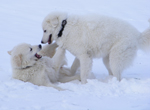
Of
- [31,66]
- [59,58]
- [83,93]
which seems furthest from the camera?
[59,58]

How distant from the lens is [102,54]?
18.6 ft

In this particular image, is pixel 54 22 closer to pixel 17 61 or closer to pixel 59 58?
pixel 59 58

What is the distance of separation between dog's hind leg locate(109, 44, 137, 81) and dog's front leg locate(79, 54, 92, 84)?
0.53m

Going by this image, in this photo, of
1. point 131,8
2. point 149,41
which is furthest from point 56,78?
point 131,8

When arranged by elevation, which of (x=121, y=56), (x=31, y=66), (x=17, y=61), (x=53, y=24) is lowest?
(x=31, y=66)

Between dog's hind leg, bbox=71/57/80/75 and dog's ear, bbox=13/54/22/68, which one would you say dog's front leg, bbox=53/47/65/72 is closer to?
dog's hind leg, bbox=71/57/80/75

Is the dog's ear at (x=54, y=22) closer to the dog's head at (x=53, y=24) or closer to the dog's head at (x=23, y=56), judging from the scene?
the dog's head at (x=53, y=24)

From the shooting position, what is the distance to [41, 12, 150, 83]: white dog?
544cm

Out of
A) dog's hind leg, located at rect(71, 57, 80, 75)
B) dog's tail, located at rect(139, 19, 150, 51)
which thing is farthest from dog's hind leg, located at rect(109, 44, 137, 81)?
dog's hind leg, located at rect(71, 57, 80, 75)

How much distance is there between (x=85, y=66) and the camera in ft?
18.1

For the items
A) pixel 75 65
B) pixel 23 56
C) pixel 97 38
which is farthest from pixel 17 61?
pixel 97 38

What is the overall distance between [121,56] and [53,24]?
1.73 metres

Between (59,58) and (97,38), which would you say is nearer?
(97,38)

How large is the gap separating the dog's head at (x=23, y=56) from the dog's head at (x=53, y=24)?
1.74ft
